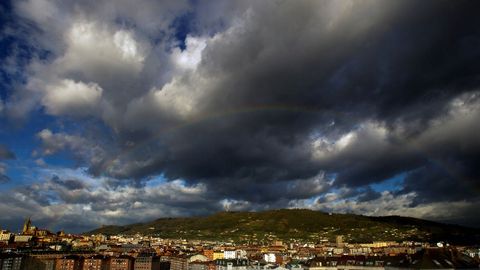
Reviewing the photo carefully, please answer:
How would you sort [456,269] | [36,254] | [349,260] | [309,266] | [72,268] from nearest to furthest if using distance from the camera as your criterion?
[456,269] → [349,260] → [309,266] → [72,268] → [36,254]

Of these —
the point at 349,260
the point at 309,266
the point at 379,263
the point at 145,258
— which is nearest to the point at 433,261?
the point at 379,263

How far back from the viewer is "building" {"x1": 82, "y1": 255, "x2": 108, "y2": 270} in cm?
17325

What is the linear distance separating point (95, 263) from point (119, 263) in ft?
30.8

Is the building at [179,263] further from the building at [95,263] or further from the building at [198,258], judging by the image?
the building at [95,263]


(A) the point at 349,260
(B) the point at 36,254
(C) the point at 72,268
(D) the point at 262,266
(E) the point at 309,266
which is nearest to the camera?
(A) the point at 349,260

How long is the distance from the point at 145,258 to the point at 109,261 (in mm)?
14426

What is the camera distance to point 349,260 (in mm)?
124312

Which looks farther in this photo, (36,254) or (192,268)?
(36,254)

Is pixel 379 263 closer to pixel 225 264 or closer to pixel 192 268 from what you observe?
pixel 225 264

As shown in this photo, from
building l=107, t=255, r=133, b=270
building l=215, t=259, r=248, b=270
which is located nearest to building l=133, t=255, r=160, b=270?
building l=107, t=255, r=133, b=270

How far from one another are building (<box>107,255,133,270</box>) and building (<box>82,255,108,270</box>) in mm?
2007

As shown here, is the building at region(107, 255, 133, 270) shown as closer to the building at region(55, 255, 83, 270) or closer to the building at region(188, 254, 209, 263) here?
the building at region(55, 255, 83, 270)

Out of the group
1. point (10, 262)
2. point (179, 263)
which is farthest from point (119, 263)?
point (10, 262)

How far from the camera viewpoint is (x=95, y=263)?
174500mm
